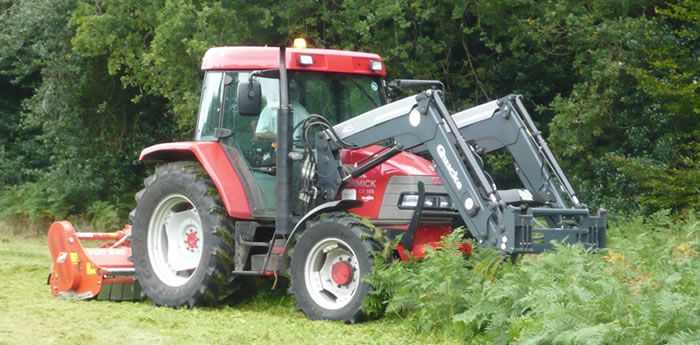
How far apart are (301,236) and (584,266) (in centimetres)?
248

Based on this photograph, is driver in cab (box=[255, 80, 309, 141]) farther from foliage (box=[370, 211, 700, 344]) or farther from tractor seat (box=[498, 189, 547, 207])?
tractor seat (box=[498, 189, 547, 207])

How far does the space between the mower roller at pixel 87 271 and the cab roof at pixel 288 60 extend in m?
2.15

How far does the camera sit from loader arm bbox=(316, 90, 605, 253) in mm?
7219

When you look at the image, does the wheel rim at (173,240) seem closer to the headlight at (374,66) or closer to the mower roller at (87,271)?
the mower roller at (87,271)

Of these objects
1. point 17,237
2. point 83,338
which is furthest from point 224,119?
point 17,237

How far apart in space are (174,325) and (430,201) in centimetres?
237

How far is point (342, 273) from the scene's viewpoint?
25.6ft

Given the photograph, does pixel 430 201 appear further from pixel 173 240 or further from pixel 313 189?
pixel 173 240

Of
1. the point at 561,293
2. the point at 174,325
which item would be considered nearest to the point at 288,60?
the point at 174,325

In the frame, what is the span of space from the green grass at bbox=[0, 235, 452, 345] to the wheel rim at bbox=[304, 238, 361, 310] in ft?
0.83

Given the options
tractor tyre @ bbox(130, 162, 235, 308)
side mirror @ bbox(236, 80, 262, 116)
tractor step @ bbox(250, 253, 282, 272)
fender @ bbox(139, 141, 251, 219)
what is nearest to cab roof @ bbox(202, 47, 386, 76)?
side mirror @ bbox(236, 80, 262, 116)

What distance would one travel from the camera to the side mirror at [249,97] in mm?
8078

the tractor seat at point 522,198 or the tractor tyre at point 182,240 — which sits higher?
the tractor seat at point 522,198

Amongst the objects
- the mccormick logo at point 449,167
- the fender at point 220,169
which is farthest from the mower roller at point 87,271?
the mccormick logo at point 449,167
